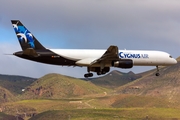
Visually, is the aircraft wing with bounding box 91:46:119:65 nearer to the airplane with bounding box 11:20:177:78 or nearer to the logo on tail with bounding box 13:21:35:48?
the airplane with bounding box 11:20:177:78

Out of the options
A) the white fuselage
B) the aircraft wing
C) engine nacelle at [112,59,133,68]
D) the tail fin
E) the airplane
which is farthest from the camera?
the white fuselage

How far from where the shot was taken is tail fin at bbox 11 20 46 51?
3890 inches

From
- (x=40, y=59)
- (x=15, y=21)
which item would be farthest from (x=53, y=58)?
(x=15, y=21)

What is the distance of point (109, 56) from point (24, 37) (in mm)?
18317

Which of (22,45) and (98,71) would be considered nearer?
(22,45)

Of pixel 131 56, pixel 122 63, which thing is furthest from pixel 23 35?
pixel 131 56

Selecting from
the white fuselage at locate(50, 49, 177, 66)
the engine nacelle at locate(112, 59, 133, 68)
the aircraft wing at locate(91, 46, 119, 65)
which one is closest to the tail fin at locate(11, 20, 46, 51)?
the white fuselage at locate(50, 49, 177, 66)

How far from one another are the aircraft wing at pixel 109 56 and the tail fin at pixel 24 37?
42.7 feet

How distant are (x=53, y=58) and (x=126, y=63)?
15.5 meters

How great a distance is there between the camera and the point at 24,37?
99.2 m

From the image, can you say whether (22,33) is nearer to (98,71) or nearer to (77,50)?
(77,50)

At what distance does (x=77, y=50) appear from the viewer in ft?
335

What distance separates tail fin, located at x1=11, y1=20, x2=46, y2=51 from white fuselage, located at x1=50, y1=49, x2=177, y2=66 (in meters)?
4.30

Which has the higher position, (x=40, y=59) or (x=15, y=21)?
(x=15, y=21)
